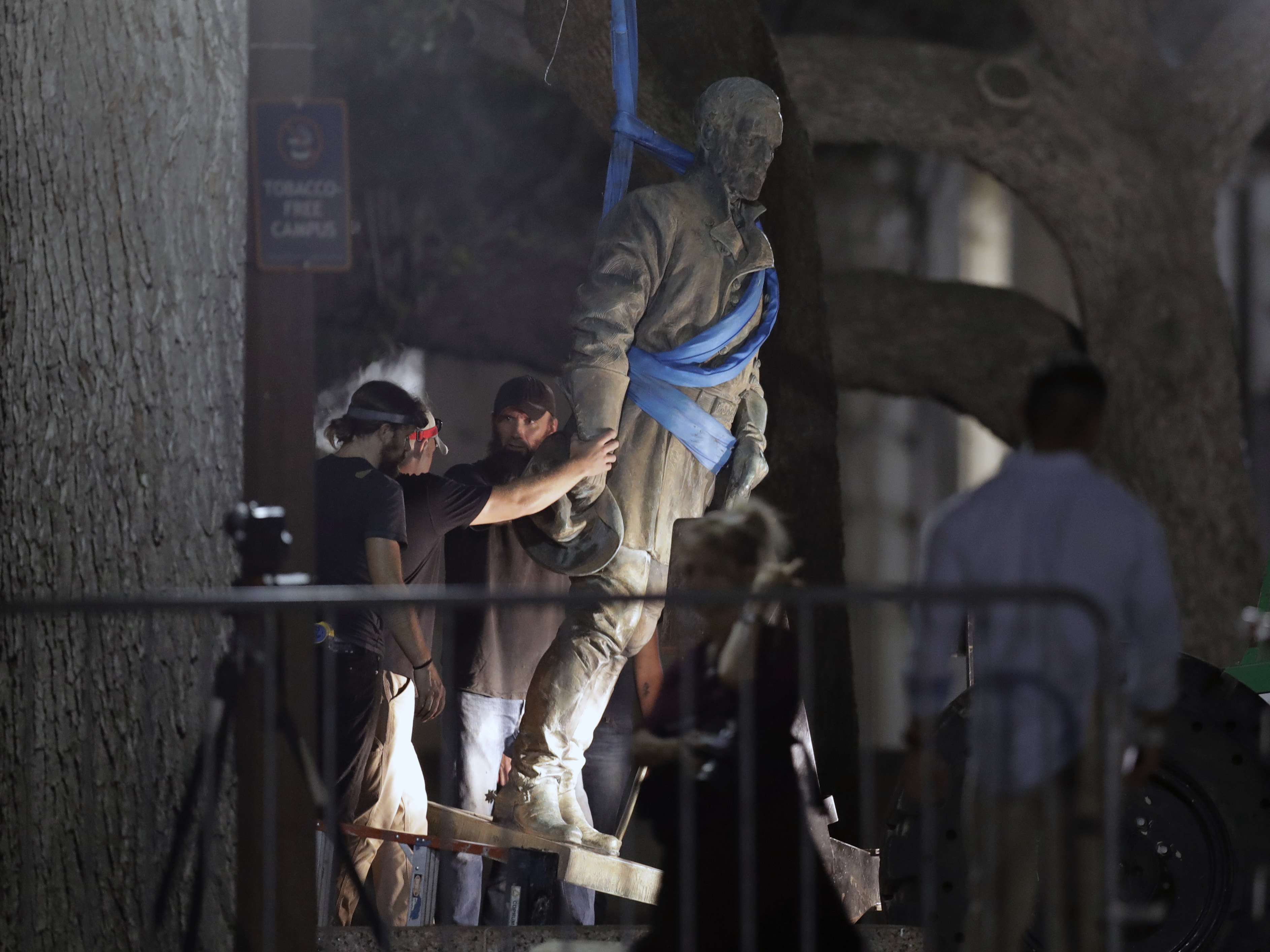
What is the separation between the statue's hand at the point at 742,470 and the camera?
593 cm

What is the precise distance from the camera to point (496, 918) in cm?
542

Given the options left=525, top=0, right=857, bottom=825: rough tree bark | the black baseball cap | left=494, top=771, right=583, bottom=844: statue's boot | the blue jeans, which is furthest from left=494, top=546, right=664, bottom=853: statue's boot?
left=525, top=0, right=857, bottom=825: rough tree bark

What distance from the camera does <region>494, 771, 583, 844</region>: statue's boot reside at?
5375 mm

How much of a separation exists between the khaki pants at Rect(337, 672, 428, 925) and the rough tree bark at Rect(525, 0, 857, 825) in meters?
2.30

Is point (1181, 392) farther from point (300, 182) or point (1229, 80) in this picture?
point (300, 182)

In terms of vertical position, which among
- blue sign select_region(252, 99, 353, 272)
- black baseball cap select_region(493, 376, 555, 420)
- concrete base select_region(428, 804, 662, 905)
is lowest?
concrete base select_region(428, 804, 662, 905)

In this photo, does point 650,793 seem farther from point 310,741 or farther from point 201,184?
point 201,184

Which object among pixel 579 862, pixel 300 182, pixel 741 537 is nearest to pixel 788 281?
pixel 579 862

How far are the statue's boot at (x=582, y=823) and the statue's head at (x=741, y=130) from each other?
1985mm

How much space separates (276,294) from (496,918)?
2259 mm

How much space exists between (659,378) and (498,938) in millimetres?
1833

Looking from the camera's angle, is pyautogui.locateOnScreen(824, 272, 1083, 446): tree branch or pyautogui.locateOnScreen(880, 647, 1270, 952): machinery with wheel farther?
pyautogui.locateOnScreen(824, 272, 1083, 446): tree branch

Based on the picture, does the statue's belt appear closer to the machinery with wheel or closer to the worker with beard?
the worker with beard

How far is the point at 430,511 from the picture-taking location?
226 inches
